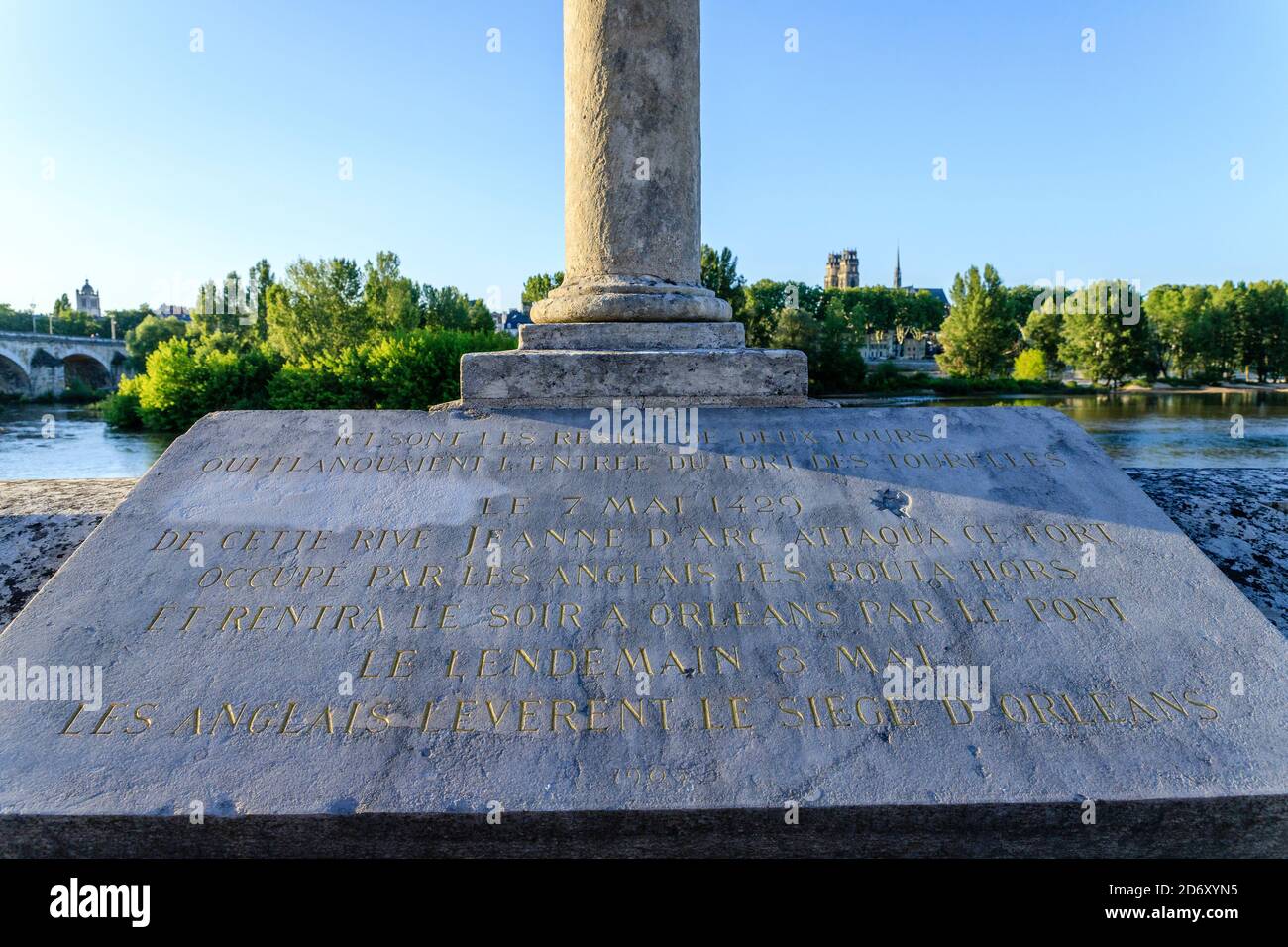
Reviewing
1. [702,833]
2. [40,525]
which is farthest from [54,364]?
[702,833]

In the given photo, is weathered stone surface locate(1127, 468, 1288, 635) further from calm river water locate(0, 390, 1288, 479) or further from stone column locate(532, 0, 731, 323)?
stone column locate(532, 0, 731, 323)

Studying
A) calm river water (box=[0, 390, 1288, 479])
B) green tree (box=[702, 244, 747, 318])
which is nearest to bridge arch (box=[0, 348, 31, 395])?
calm river water (box=[0, 390, 1288, 479])

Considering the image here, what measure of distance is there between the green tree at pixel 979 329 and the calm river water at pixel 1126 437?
10.3 meters

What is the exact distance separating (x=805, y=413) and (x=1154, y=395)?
60020mm

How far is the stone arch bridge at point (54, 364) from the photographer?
226 ft

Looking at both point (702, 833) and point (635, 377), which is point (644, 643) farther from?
point (635, 377)

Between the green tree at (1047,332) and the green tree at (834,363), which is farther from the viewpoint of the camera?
the green tree at (1047,332)

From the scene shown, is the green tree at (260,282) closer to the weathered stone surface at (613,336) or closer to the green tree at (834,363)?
the green tree at (834,363)

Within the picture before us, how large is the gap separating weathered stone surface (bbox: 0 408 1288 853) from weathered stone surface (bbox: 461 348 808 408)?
473 mm

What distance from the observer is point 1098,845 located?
2.76m

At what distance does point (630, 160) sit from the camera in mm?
5797

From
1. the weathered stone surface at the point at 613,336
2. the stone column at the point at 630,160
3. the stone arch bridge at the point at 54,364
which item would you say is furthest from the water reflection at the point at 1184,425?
the stone arch bridge at the point at 54,364

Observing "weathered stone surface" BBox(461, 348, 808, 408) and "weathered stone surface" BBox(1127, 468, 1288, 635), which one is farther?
"weathered stone surface" BBox(461, 348, 808, 408)

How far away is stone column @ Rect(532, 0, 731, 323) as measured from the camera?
5.72 meters
